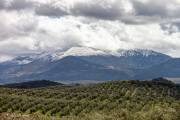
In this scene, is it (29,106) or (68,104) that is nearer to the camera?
(29,106)

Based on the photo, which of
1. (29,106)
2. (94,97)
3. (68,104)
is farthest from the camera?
(94,97)

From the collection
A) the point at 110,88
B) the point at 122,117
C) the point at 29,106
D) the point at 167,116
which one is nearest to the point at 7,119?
the point at 122,117

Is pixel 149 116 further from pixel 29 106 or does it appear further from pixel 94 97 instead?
pixel 94 97

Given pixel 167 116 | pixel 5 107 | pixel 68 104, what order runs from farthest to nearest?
pixel 68 104 < pixel 5 107 < pixel 167 116

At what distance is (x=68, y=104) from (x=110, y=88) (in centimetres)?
8308

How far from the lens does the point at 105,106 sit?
399ft

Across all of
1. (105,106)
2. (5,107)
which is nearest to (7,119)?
(5,107)

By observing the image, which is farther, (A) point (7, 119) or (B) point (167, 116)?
(B) point (167, 116)

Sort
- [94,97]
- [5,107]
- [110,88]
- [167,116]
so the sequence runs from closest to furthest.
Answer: [167,116] → [5,107] → [94,97] → [110,88]

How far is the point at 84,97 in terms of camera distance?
155 metres

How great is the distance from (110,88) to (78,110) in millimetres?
89371

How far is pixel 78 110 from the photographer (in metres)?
106

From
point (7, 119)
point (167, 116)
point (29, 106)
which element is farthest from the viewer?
point (29, 106)

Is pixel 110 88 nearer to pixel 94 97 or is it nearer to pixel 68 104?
pixel 94 97
